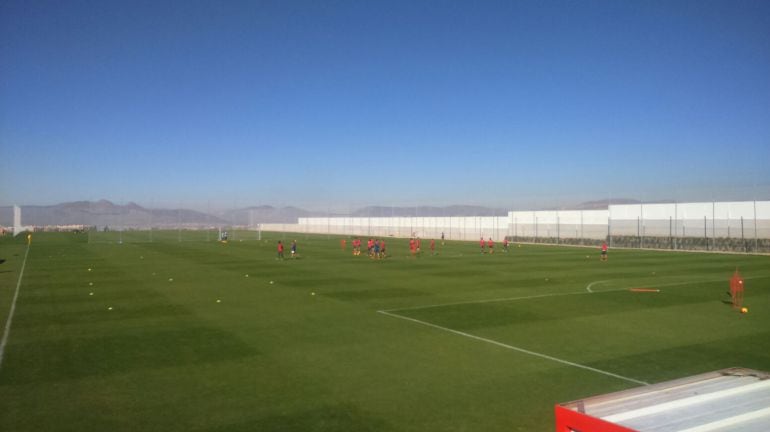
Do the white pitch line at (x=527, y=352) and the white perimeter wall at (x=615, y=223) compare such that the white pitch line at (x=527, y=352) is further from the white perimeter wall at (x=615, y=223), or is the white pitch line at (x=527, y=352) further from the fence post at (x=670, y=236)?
the white perimeter wall at (x=615, y=223)

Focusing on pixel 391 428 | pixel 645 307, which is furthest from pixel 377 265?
pixel 391 428

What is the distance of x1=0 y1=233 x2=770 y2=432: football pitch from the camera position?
27.2 ft

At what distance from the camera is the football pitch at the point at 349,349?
27.2 feet

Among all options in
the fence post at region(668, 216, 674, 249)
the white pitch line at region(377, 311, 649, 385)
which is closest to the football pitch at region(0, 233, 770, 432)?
the white pitch line at region(377, 311, 649, 385)

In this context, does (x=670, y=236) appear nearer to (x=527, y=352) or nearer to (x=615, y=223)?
(x=615, y=223)

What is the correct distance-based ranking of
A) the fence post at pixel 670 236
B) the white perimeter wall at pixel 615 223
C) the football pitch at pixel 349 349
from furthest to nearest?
the fence post at pixel 670 236
the white perimeter wall at pixel 615 223
the football pitch at pixel 349 349

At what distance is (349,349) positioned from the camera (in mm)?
12273

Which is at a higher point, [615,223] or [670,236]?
[615,223]

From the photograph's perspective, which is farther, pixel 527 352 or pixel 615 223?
pixel 615 223

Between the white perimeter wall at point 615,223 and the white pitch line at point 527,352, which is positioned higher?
the white perimeter wall at point 615,223

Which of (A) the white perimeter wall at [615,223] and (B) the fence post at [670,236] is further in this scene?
(B) the fence post at [670,236]

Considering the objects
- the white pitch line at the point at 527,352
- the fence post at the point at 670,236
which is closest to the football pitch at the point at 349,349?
the white pitch line at the point at 527,352

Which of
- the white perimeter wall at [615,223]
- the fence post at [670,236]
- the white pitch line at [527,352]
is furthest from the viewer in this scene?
the fence post at [670,236]

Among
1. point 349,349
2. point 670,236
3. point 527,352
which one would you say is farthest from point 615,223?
point 349,349
